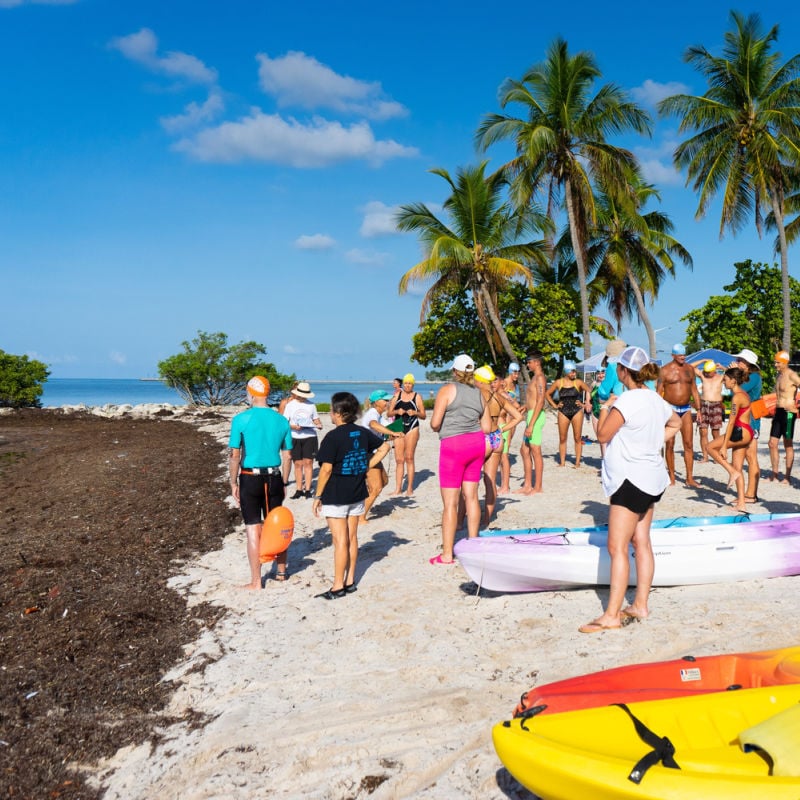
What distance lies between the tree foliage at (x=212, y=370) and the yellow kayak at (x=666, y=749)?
3202 centimetres

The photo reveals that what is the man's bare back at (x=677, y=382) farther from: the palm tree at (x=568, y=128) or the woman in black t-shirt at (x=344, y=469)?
the palm tree at (x=568, y=128)

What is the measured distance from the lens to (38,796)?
347 cm

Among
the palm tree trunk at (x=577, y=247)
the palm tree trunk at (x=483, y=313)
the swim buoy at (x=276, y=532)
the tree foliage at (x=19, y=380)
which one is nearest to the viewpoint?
the swim buoy at (x=276, y=532)

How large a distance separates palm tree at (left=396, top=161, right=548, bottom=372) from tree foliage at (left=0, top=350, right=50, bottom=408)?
21.8 m

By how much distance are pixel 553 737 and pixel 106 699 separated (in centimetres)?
317

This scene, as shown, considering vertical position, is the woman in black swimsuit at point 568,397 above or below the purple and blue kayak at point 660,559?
above

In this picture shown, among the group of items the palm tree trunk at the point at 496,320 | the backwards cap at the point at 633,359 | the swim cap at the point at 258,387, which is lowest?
the swim cap at the point at 258,387

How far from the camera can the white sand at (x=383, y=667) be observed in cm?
344

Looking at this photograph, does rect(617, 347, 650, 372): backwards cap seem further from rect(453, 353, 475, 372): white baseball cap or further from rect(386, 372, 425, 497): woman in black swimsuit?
rect(386, 372, 425, 497): woman in black swimsuit

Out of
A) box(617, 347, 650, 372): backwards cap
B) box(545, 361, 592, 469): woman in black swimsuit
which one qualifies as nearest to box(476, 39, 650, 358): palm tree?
box(545, 361, 592, 469): woman in black swimsuit

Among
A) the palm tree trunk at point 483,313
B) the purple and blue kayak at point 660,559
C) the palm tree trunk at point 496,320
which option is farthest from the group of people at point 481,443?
the palm tree trunk at point 483,313

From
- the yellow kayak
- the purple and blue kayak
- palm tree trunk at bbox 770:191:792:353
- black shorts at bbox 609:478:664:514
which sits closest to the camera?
the yellow kayak

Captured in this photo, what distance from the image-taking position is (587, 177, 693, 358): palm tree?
2791 centimetres

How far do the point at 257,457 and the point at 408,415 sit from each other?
4037mm
